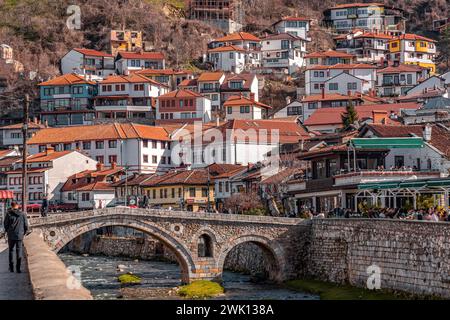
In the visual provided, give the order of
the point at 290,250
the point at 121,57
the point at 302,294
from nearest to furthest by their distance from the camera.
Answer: the point at 302,294, the point at 290,250, the point at 121,57

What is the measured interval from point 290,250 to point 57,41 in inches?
A: 4132

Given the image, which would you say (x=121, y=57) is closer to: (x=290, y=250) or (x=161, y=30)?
(x=161, y=30)

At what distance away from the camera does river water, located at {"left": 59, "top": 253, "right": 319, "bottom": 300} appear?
175ft

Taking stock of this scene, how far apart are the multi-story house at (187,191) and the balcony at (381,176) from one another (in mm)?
33052

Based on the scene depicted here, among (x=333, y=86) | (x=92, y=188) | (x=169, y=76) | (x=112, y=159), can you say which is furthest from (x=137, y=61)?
(x=92, y=188)

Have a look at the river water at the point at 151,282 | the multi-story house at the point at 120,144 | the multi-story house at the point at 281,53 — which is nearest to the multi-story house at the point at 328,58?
the multi-story house at the point at 281,53

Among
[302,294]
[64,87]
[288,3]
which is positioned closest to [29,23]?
[64,87]

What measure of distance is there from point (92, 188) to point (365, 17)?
266ft

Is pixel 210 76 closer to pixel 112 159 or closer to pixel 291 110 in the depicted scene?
pixel 291 110

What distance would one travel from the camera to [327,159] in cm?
6819

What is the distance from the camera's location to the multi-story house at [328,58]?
146 m

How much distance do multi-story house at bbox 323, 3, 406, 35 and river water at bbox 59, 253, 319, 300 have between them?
98598mm

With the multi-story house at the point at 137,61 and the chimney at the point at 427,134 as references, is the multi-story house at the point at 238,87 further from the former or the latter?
the chimney at the point at 427,134

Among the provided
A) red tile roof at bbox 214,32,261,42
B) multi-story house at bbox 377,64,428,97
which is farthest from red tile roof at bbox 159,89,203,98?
multi-story house at bbox 377,64,428,97
